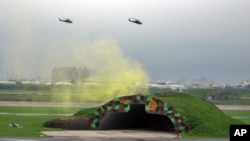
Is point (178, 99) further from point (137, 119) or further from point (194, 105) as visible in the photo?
point (137, 119)

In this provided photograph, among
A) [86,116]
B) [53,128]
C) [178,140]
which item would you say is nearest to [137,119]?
[86,116]

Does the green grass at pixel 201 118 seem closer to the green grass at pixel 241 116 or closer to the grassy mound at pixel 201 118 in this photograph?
the grassy mound at pixel 201 118

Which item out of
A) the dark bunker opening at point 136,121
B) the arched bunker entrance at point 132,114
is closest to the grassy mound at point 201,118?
the arched bunker entrance at point 132,114

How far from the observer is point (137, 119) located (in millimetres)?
42969

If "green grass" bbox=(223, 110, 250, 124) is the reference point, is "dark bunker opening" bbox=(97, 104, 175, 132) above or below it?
below

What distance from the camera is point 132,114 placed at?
41594 mm

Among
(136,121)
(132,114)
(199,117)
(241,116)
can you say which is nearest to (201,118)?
(199,117)

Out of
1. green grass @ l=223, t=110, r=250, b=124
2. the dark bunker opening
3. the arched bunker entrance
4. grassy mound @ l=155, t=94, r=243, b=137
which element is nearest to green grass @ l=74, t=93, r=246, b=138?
grassy mound @ l=155, t=94, r=243, b=137

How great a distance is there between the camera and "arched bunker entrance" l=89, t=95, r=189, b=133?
35.0m

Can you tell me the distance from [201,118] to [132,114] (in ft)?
26.0

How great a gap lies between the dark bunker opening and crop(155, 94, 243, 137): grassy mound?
2.88 m

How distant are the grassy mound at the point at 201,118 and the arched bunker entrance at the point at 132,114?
0.78 metres

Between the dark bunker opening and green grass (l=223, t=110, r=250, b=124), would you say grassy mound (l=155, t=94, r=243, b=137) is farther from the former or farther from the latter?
green grass (l=223, t=110, r=250, b=124)

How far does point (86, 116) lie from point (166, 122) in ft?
24.9
